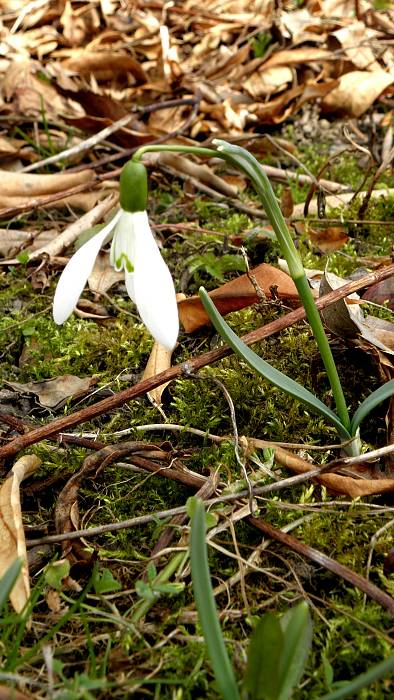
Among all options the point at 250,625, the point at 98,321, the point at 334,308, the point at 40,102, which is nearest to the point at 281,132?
the point at 40,102

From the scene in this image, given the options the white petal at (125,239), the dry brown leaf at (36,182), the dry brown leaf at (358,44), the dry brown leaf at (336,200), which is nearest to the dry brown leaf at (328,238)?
the dry brown leaf at (336,200)

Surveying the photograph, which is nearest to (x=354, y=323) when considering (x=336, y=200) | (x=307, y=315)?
(x=307, y=315)

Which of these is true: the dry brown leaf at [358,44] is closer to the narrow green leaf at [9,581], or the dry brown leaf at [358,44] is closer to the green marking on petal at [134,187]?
the green marking on petal at [134,187]

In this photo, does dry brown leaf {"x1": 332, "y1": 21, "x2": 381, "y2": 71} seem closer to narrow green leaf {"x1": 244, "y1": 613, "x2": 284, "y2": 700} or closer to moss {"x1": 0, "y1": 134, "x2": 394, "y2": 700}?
moss {"x1": 0, "y1": 134, "x2": 394, "y2": 700}

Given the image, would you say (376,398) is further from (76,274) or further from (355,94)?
(355,94)

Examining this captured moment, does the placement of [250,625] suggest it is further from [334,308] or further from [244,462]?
[334,308]
